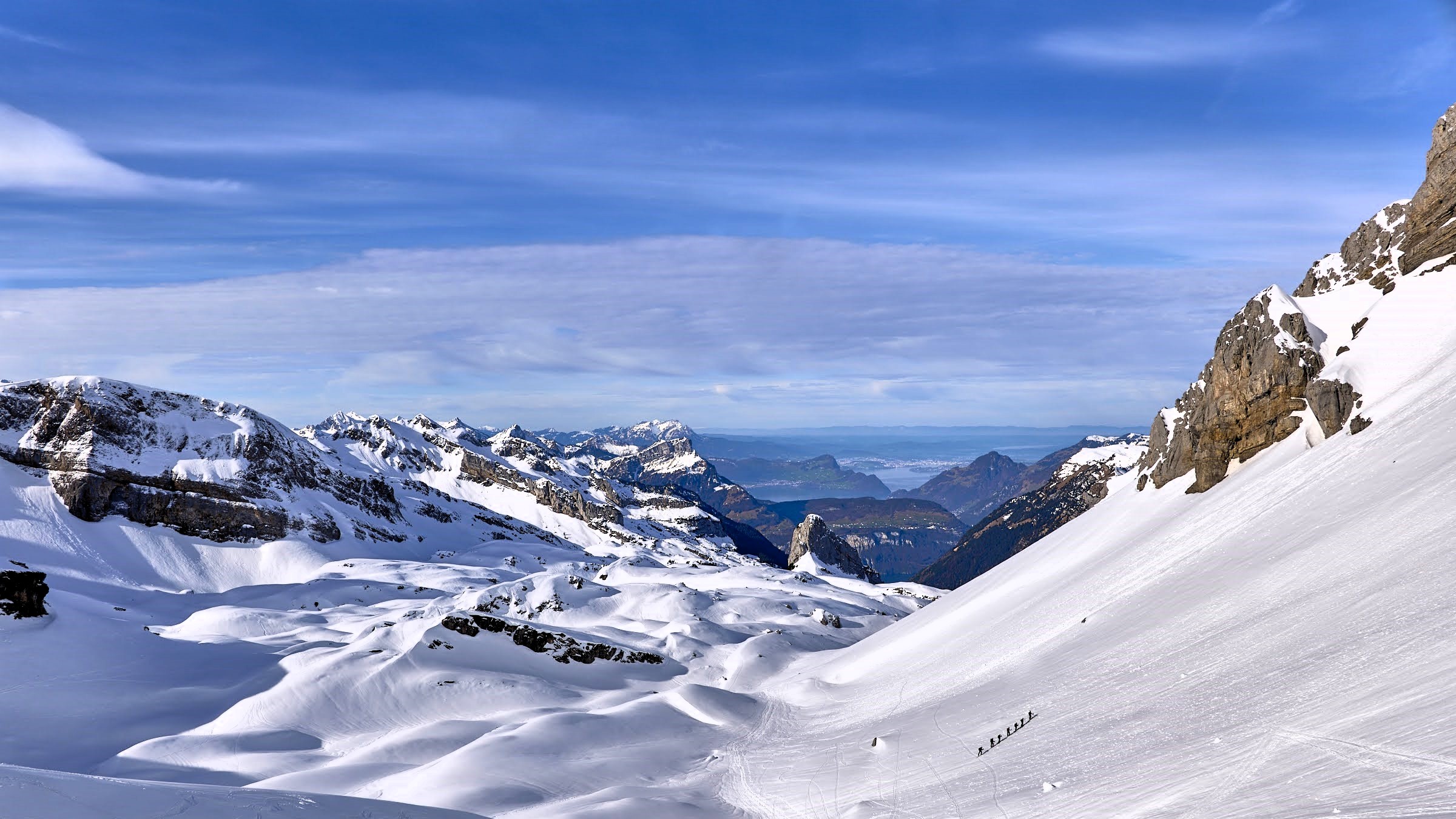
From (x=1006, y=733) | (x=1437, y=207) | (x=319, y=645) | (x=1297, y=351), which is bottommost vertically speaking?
(x=319, y=645)

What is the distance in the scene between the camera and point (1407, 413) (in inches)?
1790

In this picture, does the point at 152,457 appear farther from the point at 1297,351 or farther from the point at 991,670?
the point at 1297,351

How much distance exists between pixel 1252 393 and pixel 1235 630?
A: 3535cm

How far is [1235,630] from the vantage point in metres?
33.5

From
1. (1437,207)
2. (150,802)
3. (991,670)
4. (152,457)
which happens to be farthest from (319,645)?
(152,457)

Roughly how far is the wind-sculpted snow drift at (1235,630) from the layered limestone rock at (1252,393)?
171mm

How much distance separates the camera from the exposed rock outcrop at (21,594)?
6931 cm

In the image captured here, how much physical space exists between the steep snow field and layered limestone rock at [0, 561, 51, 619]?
6518 centimetres

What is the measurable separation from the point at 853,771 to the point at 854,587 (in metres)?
113

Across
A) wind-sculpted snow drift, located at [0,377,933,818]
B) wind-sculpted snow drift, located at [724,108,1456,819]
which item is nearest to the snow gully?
wind-sculpted snow drift, located at [724,108,1456,819]

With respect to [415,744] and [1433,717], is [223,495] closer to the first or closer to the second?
[415,744]

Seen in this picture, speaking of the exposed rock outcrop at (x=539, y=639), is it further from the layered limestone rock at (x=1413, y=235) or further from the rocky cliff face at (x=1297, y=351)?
the layered limestone rock at (x=1413, y=235)

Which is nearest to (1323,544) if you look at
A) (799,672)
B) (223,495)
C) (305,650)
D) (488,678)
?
(799,672)

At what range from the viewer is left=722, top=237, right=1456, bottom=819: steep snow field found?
894 inches
